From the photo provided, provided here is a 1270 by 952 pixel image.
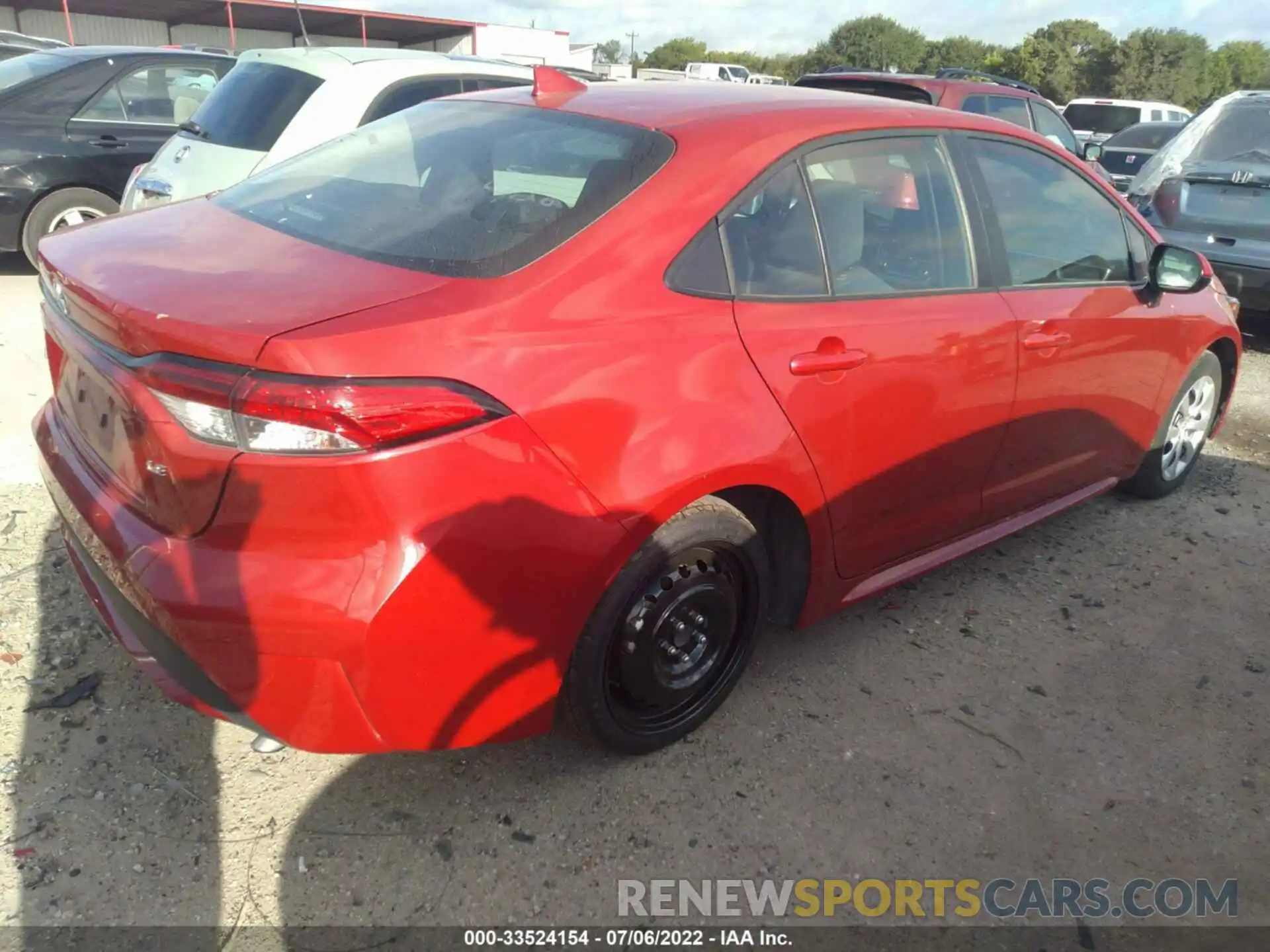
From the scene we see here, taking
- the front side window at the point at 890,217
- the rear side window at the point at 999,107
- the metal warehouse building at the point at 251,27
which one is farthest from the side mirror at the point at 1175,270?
the metal warehouse building at the point at 251,27

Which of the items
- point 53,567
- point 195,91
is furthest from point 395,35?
point 53,567

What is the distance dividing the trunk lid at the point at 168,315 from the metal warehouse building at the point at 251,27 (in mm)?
30782

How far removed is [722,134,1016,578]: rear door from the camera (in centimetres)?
249

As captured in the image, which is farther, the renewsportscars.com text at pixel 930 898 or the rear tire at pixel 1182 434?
the rear tire at pixel 1182 434

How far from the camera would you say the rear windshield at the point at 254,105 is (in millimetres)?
5336

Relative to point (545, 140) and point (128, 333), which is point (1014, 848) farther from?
point (128, 333)

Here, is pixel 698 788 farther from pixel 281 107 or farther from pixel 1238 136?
pixel 1238 136

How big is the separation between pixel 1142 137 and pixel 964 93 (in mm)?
6632

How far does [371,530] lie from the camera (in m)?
1.84

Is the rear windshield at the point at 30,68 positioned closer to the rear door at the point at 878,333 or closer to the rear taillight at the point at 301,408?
the rear taillight at the point at 301,408

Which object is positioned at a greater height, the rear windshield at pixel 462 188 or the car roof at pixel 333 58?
the car roof at pixel 333 58

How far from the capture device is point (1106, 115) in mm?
17422

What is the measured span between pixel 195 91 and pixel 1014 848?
782 cm

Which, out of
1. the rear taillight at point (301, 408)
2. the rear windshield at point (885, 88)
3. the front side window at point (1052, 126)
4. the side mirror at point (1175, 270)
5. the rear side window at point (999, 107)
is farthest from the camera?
the front side window at point (1052, 126)
